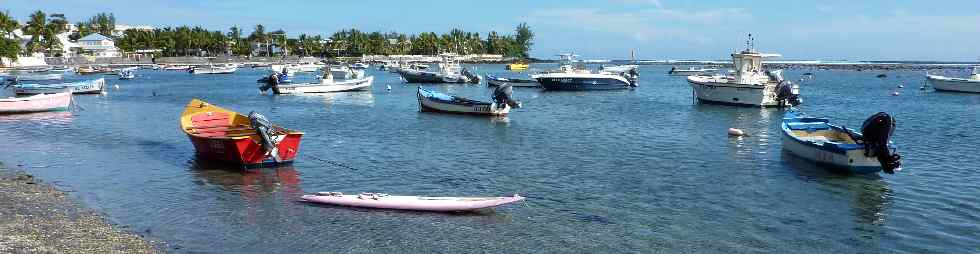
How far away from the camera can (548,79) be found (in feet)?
239

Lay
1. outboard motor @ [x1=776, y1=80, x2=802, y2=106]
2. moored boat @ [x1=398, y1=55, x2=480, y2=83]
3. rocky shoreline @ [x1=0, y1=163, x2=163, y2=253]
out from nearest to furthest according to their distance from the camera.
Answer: rocky shoreline @ [x1=0, y1=163, x2=163, y2=253] → outboard motor @ [x1=776, y1=80, x2=802, y2=106] → moored boat @ [x1=398, y1=55, x2=480, y2=83]

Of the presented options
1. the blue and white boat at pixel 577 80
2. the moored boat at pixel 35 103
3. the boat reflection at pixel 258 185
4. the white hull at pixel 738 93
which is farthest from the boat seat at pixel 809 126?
the blue and white boat at pixel 577 80

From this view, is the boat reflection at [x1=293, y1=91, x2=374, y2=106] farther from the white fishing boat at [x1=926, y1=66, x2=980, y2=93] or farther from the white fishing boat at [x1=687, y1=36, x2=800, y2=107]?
the white fishing boat at [x1=926, y1=66, x2=980, y2=93]

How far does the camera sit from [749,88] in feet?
167

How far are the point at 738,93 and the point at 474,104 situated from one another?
19635mm

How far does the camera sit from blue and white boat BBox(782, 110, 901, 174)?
2183 cm

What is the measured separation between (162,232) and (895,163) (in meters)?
20.0

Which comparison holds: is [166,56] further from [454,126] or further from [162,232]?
[162,232]

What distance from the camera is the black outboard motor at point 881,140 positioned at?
21.7 meters

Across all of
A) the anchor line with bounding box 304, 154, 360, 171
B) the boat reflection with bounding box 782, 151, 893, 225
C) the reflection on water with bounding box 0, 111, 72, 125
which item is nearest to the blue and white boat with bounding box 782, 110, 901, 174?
the boat reflection with bounding box 782, 151, 893, 225

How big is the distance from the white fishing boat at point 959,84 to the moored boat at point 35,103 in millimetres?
74751

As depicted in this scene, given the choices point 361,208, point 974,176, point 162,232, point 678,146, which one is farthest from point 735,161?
point 162,232

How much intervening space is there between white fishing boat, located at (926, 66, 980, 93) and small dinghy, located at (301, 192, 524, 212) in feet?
221

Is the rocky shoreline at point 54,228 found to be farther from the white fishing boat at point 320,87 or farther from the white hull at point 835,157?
the white fishing boat at point 320,87
